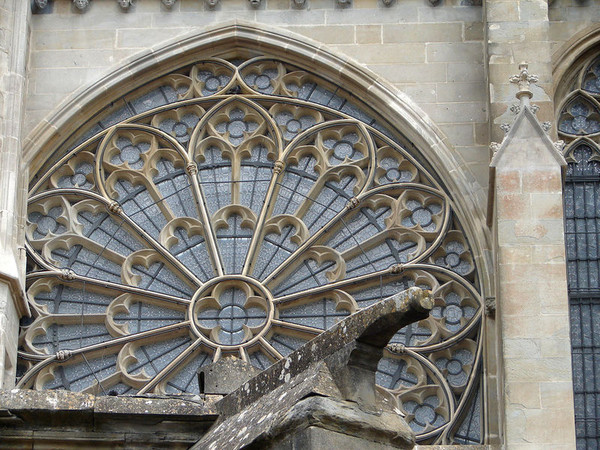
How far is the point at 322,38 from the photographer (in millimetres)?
15828

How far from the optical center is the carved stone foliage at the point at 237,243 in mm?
14445

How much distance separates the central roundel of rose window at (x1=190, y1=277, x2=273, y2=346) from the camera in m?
14.6

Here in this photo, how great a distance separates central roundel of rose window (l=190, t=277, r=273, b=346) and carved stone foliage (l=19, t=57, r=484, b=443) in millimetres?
13

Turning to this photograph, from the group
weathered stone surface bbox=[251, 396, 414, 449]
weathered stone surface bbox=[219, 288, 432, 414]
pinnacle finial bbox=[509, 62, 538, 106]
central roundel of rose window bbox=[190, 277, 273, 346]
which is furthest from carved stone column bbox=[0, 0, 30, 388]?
weathered stone surface bbox=[251, 396, 414, 449]

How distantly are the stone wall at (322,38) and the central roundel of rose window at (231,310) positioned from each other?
8.08ft

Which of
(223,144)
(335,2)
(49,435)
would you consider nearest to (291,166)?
(223,144)

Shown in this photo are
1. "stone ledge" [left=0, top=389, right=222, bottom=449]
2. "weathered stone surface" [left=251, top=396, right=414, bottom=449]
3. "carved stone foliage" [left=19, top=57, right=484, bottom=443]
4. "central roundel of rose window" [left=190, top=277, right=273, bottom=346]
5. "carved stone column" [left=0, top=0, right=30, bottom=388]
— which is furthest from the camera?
"central roundel of rose window" [left=190, top=277, right=273, bottom=346]

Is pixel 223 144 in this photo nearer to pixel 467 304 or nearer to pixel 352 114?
pixel 352 114

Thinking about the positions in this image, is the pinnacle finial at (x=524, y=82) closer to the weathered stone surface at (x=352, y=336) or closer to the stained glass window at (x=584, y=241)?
the stained glass window at (x=584, y=241)

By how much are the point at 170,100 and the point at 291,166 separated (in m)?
1.47

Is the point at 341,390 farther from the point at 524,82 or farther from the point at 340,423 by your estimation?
the point at 524,82

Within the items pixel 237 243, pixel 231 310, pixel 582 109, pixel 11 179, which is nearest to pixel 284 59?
pixel 237 243

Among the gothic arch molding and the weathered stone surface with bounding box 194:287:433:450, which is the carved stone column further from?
the weathered stone surface with bounding box 194:287:433:450

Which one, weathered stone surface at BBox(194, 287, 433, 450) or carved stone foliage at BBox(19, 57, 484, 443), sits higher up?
carved stone foliage at BBox(19, 57, 484, 443)
